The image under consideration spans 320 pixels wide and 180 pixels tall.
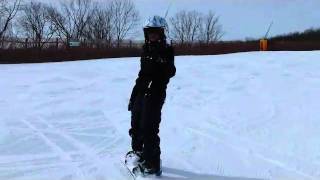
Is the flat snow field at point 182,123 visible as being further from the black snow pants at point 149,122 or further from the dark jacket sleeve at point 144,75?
the dark jacket sleeve at point 144,75

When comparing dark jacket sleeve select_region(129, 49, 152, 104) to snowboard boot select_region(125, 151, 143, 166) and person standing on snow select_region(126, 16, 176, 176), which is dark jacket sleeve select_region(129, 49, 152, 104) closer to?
person standing on snow select_region(126, 16, 176, 176)

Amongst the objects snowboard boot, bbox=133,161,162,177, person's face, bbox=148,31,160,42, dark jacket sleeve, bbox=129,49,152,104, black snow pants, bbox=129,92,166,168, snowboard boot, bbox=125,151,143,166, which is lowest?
snowboard boot, bbox=133,161,162,177

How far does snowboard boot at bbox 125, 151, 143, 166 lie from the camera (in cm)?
666

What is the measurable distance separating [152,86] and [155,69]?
19cm

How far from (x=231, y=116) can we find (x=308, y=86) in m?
2.99

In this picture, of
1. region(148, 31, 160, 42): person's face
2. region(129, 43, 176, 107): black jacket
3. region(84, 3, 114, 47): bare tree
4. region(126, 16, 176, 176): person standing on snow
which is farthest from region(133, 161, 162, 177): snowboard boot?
region(84, 3, 114, 47): bare tree

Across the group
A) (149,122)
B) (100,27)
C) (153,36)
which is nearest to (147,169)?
(149,122)

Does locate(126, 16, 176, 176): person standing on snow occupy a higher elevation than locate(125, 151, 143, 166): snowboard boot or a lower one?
higher

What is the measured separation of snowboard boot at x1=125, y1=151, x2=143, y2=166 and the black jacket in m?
0.70

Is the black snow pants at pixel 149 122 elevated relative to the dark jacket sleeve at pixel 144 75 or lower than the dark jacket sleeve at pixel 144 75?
lower

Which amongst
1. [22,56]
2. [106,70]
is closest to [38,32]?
[22,56]

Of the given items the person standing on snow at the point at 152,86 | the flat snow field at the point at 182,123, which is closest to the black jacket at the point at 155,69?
the person standing on snow at the point at 152,86

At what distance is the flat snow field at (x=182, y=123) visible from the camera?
707cm

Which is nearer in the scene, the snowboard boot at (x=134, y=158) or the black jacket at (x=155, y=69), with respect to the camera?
the black jacket at (x=155, y=69)
